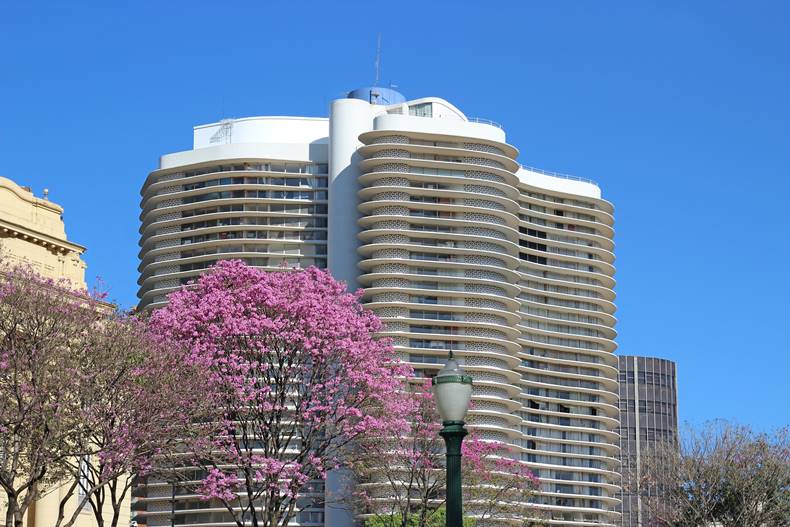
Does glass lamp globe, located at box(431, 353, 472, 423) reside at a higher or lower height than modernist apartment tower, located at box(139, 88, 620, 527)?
lower

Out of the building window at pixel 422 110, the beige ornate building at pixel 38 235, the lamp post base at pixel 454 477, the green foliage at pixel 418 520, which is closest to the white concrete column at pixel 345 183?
the building window at pixel 422 110

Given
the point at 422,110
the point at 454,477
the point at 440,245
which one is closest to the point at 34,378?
the point at 454,477

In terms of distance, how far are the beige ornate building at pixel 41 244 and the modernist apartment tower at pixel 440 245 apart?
2827 inches

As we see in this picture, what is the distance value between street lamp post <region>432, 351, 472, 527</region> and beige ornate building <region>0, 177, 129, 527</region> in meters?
45.8

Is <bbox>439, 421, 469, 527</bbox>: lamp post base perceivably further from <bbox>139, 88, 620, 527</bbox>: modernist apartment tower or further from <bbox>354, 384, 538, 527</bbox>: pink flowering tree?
<bbox>139, 88, 620, 527</bbox>: modernist apartment tower

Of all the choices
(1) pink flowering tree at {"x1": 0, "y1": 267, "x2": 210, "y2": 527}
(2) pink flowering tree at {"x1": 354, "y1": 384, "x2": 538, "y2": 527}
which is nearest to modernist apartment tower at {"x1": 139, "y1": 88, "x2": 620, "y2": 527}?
(2) pink flowering tree at {"x1": 354, "y1": 384, "x2": 538, "y2": 527}

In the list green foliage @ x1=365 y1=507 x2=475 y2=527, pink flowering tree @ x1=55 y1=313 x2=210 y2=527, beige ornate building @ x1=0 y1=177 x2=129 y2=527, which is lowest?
green foliage @ x1=365 y1=507 x2=475 y2=527

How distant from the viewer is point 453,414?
24688 millimetres

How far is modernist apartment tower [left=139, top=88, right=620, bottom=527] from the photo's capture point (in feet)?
486

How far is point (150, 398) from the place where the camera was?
5322 centimetres

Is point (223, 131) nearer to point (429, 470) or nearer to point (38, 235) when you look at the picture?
point (429, 470)

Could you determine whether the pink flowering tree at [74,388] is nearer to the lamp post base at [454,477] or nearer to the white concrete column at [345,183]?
the lamp post base at [454,477]

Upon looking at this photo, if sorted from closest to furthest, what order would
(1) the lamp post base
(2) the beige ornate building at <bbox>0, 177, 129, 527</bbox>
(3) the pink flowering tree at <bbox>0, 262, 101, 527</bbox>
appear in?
(1) the lamp post base
(3) the pink flowering tree at <bbox>0, 262, 101, 527</bbox>
(2) the beige ornate building at <bbox>0, 177, 129, 527</bbox>

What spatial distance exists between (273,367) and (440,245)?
283 ft
